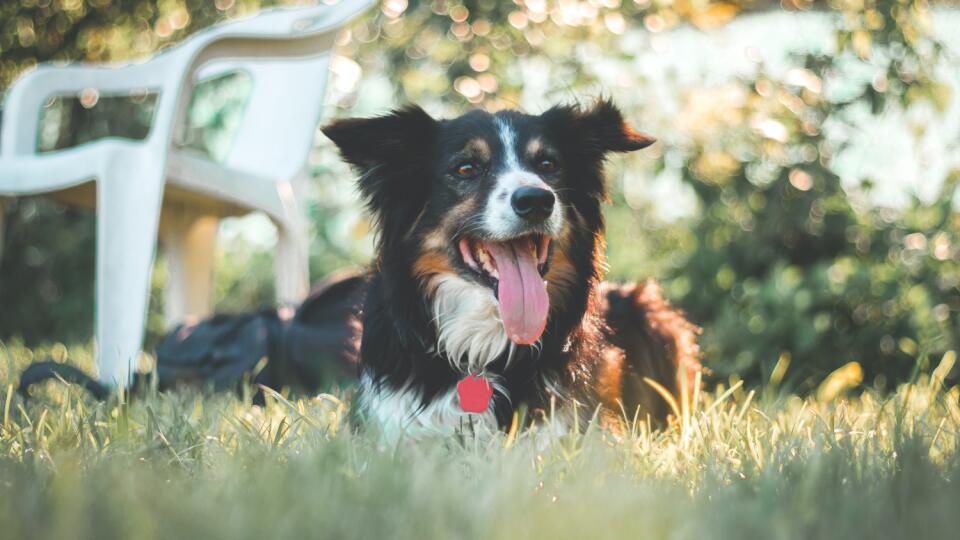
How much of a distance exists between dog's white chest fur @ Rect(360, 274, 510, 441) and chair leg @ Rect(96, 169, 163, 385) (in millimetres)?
1120

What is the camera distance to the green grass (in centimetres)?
129

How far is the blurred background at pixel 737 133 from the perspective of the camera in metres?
3.79

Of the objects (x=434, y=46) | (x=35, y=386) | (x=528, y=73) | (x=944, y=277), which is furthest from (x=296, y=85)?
(x=944, y=277)

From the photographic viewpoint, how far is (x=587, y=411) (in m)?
2.36

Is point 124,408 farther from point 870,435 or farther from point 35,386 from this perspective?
point 870,435

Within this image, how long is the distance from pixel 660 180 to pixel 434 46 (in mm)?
1421

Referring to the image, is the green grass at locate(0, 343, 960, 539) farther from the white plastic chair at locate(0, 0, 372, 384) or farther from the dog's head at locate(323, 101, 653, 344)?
the white plastic chair at locate(0, 0, 372, 384)

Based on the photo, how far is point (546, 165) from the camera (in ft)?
8.38

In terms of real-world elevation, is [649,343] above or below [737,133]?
below

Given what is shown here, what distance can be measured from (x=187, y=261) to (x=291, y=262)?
0.54 meters

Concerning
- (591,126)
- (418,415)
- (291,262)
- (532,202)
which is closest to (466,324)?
(418,415)

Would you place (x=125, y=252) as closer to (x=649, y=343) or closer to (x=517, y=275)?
(x=517, y=275)

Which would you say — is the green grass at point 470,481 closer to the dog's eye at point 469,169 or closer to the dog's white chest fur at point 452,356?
the dog's white chest fur at point 452,356

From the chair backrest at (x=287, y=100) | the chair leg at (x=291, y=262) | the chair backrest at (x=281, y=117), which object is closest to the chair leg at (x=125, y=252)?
the chair backrest at (x=287, y=100)
